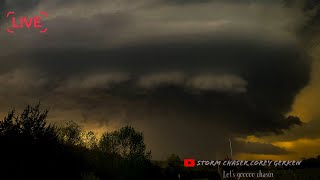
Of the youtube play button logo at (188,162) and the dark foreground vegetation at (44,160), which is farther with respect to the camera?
the youtube play button logo at (188,162)

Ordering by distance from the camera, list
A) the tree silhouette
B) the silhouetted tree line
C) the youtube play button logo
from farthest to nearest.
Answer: the tree silhouette, the youtube play button logo, the silhouetted tree line

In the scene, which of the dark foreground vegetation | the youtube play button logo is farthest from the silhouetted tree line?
the youtube play button logo

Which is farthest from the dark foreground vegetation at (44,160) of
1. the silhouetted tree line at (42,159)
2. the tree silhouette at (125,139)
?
the tree silhouette at (125,139)

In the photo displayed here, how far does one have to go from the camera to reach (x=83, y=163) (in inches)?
1006

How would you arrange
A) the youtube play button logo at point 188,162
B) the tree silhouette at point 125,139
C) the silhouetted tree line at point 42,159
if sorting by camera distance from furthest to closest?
the tree silhouette at point 125,139
the youtube play button logo at point 188,162
the silhouetted tree line at point 42,159

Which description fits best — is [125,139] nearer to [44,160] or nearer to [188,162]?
[188,162]

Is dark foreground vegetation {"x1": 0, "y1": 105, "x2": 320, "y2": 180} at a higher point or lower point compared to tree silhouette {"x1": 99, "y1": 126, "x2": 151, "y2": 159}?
lower

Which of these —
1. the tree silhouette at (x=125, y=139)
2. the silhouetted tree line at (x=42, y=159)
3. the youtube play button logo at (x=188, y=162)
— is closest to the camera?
the silhouetted tree line at (x=42, y=159)

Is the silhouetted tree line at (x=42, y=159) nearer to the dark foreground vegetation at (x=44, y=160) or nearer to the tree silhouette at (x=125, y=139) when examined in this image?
the dark foreground vegetation at (x=44, y=160)

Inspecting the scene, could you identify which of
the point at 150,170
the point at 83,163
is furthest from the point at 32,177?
the point at 150,170

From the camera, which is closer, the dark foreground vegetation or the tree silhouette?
the dark foreground vegetation

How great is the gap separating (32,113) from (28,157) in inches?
165

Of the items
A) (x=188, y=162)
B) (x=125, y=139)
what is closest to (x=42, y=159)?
(x=188, y=162)

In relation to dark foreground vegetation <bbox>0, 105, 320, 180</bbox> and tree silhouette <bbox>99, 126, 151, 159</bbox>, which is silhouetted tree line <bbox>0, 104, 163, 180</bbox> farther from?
tree silhouette <bbox>99, 126, 151, 159</bbox>
